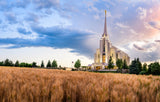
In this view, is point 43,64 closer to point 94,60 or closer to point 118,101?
point 94,60

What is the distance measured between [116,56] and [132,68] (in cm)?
9028

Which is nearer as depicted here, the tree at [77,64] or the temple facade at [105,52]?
the tree at [77,64]

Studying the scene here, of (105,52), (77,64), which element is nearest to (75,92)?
(77,64)

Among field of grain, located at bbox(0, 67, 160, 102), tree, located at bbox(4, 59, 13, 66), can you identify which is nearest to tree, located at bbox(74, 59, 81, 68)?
tree, located at bbox(4, 59, 13, 66)

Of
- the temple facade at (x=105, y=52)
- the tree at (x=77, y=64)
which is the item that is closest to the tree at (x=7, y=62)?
the tree at (x=77, y=64)

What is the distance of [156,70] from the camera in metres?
37.0

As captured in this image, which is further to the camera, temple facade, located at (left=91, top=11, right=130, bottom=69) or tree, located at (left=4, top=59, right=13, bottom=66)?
temple facade, located at (left=91, top=11, right=130, bottom=69)

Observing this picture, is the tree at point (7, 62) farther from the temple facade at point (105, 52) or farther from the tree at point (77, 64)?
the temple facade at point (105, 52)

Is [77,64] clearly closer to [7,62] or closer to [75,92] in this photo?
[7,62]

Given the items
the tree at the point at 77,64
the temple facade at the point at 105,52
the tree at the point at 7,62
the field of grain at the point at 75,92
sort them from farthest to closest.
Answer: the temple facade at the point at 105,52, the tree at the point at 77,64, the tree at the point at 7,62, the field of grain at the point at 75,92

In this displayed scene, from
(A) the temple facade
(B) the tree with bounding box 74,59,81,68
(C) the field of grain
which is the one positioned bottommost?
(B) the tree with bounding box 74,59,81,68

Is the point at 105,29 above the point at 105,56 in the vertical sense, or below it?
above

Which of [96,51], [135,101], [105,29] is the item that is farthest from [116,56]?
[135,101]

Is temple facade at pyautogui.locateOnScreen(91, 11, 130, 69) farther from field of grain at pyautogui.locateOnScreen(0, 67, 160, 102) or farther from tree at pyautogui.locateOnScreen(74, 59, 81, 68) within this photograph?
field of grain at pyautogui.locateOnScreen(0, 67, 160, 102)
